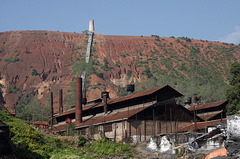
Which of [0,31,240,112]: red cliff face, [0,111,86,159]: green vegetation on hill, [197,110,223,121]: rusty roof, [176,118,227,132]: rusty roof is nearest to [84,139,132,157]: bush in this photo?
[0,111,86,159]: green vegetation on hill

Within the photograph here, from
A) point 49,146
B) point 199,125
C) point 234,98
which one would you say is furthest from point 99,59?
point 49,146

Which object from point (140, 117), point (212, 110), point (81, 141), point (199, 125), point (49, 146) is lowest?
point (81, 141)

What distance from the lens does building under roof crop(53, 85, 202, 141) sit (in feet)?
125

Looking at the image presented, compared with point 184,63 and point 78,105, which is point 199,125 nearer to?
point 78,105

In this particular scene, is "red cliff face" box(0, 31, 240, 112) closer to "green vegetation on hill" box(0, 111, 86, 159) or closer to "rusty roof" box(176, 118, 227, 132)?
"rusty roof" box(176, 118, 227, 132)

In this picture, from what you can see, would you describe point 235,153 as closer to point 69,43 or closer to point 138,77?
point 138,77

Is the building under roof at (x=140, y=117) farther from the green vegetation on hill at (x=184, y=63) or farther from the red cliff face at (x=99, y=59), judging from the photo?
the red cliff face at (x=99, y=59)

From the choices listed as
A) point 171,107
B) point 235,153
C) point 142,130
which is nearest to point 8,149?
point 235,153

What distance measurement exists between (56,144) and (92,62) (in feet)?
261

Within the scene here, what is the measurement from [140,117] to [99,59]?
80.1m

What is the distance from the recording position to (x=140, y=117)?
38.7 meters

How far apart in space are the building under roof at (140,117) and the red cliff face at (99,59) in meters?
51.5

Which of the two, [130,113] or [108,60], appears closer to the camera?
[130,113]

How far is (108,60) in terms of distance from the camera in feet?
391
